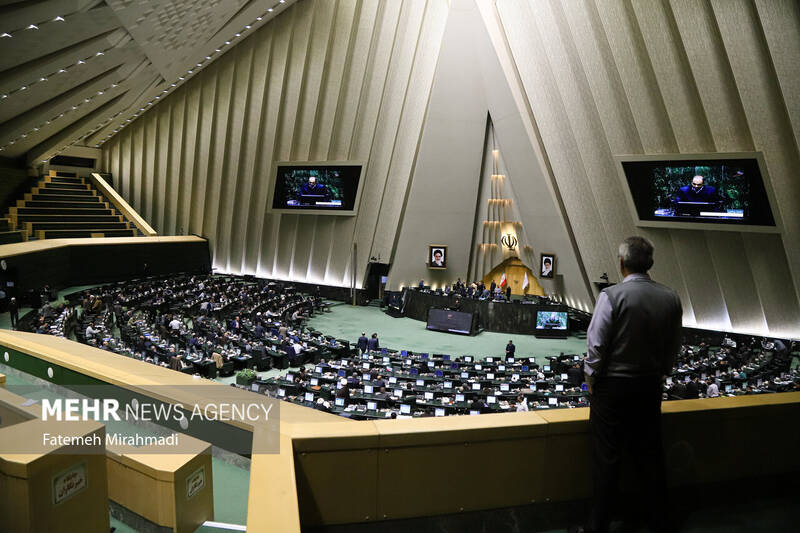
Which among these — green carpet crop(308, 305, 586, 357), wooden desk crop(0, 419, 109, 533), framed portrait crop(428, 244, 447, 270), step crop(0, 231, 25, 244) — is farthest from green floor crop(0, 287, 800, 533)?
framed portrait crop(428, 244, 447, 270)

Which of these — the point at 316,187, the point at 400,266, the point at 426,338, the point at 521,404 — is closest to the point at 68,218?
the point at 316,187

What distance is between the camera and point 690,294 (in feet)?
60.3

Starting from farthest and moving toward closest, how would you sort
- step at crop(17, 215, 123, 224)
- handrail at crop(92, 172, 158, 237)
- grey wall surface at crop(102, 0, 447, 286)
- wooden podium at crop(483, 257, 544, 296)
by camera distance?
handrail at crop(92, 172, 158, 237) → wooden podium at crop(483, 257, 544, 296) → step at crop(17, 215, 123, 224) → grey wall surface at crop(102, 0, 447, 286)

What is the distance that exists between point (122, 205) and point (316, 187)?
13425mm

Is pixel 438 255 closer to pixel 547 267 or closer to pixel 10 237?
pixel 547 267

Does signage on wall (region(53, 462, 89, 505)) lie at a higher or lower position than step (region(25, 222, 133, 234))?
lower

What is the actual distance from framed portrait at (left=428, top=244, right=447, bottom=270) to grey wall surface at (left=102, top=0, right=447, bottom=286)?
2.05m

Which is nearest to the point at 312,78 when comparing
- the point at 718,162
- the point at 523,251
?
the point at 523,251

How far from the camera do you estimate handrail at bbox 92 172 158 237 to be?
29.5 m

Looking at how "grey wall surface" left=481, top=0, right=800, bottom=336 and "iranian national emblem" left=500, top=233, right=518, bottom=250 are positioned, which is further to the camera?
"iranian national emblem" left=500, top=233, right=518, bottom=250

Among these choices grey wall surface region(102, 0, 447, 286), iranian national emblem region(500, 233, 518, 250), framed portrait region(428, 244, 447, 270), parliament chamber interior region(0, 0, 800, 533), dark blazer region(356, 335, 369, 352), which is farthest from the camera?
iranian national emblem region(500, 233, 518, 250)

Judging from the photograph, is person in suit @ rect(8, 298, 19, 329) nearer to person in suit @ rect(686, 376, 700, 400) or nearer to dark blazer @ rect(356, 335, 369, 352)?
dark blazer @ rect(356, 335, 369, 352)

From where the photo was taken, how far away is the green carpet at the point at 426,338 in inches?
734

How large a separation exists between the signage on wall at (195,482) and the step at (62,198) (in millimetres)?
30684
